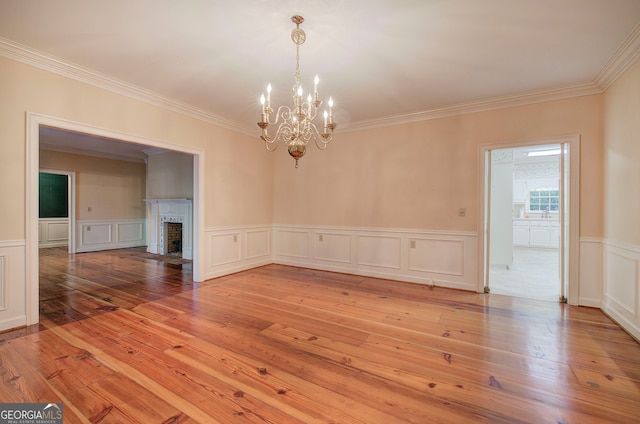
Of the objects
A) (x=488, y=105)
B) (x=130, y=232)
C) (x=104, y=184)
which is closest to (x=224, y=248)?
(x=488, y=105)

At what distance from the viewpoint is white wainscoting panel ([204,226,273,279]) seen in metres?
4.76

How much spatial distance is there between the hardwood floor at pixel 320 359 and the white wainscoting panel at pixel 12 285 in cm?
21

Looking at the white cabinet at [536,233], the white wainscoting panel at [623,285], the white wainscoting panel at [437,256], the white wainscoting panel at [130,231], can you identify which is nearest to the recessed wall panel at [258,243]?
the white wainscoting panel at [437,256]

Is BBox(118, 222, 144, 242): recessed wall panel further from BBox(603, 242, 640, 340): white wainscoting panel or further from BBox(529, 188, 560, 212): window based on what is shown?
BBox(529, 188, 560, 212): window

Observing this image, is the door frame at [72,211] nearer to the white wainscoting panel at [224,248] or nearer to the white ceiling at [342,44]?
the white wainscoting panel at [224,248]

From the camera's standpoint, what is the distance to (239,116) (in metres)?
4.79

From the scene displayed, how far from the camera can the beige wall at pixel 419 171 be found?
3508mm

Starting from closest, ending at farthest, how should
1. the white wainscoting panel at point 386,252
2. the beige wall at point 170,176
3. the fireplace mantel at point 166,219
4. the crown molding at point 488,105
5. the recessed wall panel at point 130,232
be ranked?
the crown molding at point 488,105
the white wainscoting panel at point 386,252
the fireplace mantel at point 166,219
the beige wall at point 170,176
the recessed wall panel at point 130,232

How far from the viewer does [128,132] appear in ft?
11.8

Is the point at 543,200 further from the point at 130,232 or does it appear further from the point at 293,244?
the point at 130,232

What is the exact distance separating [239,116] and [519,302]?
5124 mm

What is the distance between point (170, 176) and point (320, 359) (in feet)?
22.1

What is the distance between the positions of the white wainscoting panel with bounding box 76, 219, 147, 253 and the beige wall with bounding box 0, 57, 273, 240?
17.7 feet

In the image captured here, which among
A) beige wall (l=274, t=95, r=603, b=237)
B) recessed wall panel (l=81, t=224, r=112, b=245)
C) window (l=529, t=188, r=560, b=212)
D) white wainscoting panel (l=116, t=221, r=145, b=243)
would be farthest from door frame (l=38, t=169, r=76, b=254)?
window (l=529, t=188, r=560, b=212)
